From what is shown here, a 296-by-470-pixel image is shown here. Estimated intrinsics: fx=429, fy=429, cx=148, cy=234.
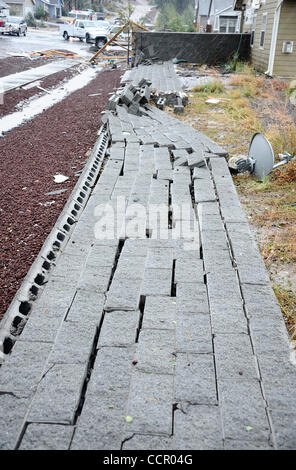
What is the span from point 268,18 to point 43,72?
360 inches

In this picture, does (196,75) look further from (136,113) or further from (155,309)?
(155,309)

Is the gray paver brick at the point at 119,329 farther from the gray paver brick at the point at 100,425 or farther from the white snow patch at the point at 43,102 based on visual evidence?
the white snow patch at the point at 43,102

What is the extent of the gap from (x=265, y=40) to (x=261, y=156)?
43.2ft

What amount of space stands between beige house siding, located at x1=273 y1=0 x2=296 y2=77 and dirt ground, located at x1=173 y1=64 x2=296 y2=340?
4.38 metres

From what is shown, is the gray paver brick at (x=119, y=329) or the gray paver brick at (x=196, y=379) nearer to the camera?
the gray paver brick at (x=196, y=379)

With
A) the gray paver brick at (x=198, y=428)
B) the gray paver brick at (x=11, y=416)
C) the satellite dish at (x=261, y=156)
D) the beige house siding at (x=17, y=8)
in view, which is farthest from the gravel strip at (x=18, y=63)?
the beige house siding at (x=17, y=8)

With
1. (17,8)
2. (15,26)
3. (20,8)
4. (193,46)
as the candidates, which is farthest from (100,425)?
(20,8)

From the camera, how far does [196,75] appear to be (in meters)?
17.3

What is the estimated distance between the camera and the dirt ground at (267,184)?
3.46m

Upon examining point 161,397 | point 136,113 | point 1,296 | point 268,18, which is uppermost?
point 268,18

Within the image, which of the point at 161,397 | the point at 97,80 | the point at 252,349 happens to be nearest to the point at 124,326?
the point at 161,397

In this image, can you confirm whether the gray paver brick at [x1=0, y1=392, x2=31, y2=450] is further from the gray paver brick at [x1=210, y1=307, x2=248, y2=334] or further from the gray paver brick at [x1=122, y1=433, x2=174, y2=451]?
the gray paver brick at [x1=210, y1=307, x2=248, y2=334]

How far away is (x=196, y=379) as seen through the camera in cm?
220

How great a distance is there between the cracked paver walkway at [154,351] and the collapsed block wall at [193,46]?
18.2 m
